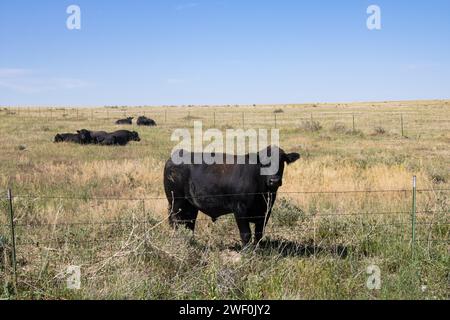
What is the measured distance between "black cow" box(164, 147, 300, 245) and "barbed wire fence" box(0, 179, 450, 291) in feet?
0.71

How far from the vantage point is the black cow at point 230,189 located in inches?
293

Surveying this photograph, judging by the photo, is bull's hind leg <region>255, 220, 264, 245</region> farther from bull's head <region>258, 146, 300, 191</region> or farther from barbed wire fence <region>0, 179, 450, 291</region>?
bull's head <region>258, 146, 300, 191</region>

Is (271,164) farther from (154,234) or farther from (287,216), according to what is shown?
(154,234)

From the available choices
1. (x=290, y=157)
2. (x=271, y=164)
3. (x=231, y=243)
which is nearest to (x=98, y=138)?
(x=231, y=243)

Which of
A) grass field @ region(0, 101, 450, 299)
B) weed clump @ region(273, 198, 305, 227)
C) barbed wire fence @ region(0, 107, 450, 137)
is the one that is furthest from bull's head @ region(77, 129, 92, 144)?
weed clump @ region(273, 198, 305, 227)

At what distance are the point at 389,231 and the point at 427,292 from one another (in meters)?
2.01

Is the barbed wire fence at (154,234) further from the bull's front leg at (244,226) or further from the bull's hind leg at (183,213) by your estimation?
the bull's front leg at (244,226)

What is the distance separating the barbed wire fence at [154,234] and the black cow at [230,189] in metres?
0.22

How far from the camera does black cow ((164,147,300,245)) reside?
7438mm

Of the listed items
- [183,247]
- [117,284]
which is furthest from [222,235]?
[117,284]

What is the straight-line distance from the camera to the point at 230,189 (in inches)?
301

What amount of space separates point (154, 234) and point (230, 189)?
1.52 m

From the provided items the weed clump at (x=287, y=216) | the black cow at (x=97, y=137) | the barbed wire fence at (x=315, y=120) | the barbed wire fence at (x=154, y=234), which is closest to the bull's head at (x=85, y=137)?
the black cow at (x=97, y=137)

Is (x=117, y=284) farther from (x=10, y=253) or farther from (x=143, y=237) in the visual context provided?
(x=10, y=253)
